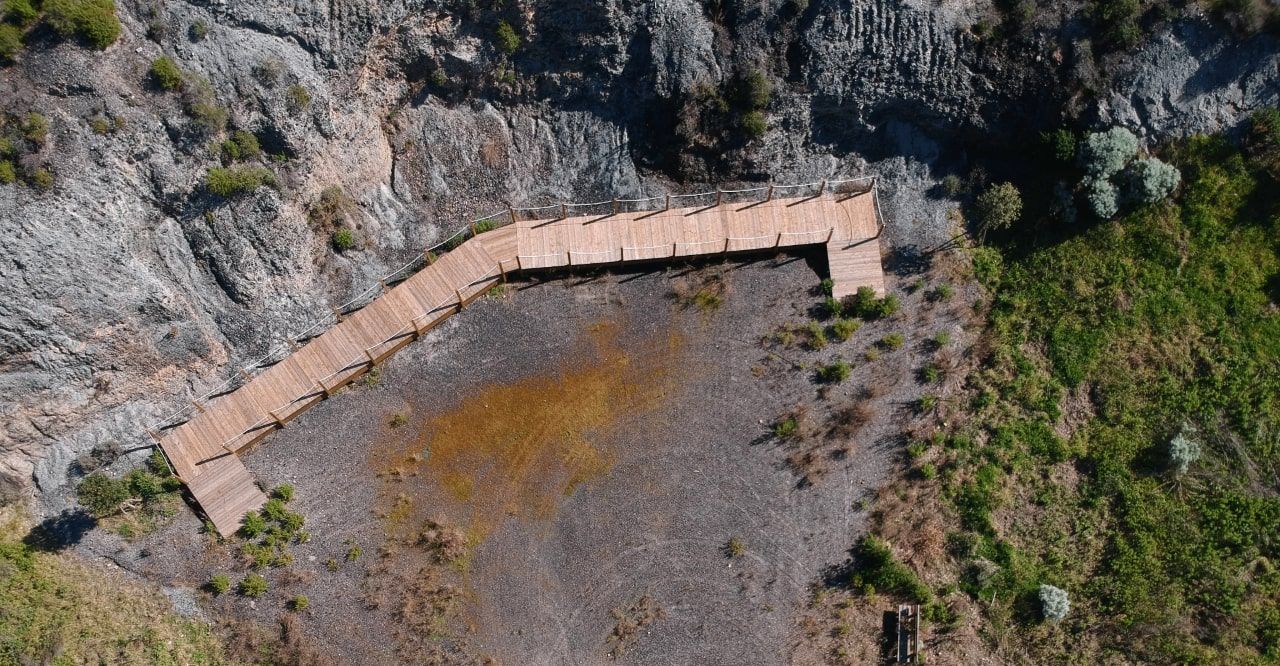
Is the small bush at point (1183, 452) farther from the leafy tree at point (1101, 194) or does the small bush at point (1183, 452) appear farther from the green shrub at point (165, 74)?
the green shrub at point (165, 74)

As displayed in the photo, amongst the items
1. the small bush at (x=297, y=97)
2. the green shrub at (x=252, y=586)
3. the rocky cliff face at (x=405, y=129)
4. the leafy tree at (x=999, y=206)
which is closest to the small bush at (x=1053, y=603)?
the leafy tree at (x=999, y=206)

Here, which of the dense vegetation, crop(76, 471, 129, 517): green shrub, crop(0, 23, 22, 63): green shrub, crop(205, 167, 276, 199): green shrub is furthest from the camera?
the dense vegetation

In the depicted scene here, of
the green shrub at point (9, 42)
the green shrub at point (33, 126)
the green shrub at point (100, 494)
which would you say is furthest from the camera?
the green shrub at point (100, 494)

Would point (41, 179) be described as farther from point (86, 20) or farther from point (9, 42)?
point (86, 20)

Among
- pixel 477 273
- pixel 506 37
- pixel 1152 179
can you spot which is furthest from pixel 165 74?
pixel 1152 179

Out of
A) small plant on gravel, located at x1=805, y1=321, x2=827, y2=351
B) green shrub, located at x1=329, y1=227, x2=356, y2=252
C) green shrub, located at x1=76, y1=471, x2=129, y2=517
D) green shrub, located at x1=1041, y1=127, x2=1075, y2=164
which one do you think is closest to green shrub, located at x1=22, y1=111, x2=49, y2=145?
green shrub, located at x1=329, y1=227, x2=356, y2=252

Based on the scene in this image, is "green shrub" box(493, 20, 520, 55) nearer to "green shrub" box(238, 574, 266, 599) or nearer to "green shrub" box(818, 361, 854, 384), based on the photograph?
"green shrub" box(818, 361, 854, 384)

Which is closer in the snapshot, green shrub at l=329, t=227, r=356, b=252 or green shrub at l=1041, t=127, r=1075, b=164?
green shrub at l=1041, t=127, r=1075, b=164

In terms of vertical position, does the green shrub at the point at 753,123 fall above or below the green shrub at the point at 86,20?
below
